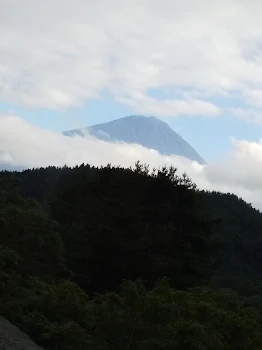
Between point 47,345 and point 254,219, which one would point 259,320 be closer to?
point 47,345

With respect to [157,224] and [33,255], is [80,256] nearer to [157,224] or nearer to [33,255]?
[157,224]

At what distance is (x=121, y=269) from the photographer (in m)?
28.9

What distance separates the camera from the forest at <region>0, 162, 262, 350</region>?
35.7 feet

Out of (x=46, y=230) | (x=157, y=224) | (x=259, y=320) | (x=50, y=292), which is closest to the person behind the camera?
(x=50, y=292)

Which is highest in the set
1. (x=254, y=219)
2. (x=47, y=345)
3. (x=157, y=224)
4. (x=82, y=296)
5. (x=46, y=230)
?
(x=254, y=219)

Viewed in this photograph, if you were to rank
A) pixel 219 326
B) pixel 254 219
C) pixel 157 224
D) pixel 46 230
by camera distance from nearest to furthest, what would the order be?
pixel 219 326 < pixel 46 230 < pixel 157 224 < pixel 254 219

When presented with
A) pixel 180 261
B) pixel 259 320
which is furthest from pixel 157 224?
pixel 259 320

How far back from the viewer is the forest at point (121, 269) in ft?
35.7

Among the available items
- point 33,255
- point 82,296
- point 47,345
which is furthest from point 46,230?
point 47,345

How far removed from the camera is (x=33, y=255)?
1850 cm

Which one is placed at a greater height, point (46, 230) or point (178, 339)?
point (46, 230)

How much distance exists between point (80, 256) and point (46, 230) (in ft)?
35.6

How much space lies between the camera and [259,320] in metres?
14.3

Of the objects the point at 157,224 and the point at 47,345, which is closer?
the point at 47,345
